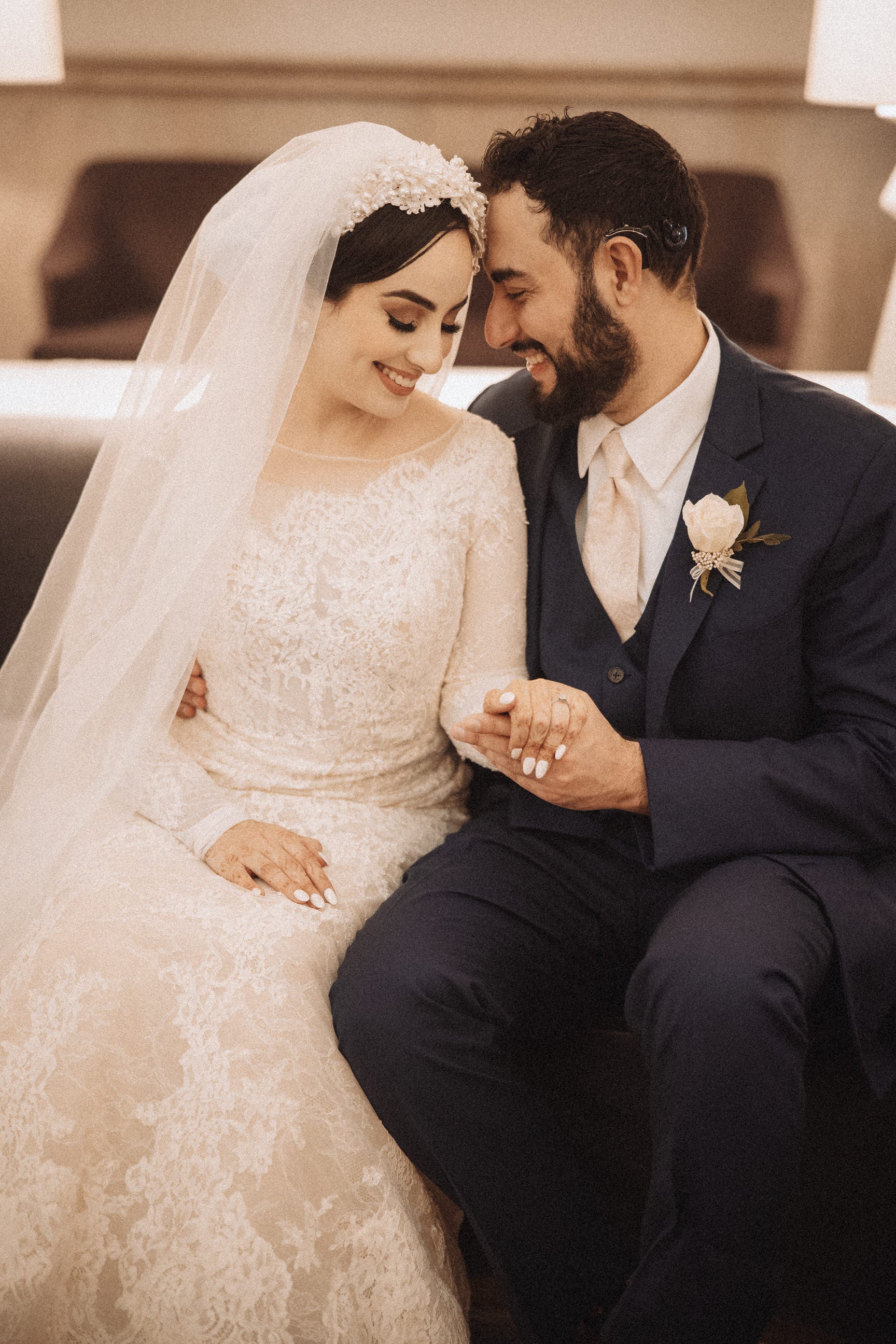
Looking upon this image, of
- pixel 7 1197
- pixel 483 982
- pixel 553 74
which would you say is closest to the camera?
pixel 7 1197

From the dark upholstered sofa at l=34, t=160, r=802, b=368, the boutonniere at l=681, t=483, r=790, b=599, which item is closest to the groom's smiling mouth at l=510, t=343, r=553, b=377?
the boutonniere at l=681, t=483, r=790, b=599

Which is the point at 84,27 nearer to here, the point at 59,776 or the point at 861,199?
the point at 861,199

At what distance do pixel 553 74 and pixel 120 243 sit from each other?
4.84 ft

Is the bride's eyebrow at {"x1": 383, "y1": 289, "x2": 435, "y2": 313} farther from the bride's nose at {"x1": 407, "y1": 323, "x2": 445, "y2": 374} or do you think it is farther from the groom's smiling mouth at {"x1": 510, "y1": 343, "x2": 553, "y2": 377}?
the groom's smiling mouth at {"x1": 510, "y1": 343, "x2": 553, "y2": 377}

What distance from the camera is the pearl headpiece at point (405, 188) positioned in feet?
5.01

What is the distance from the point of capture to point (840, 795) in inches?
59.7

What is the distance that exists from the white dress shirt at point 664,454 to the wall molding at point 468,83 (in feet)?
6.65

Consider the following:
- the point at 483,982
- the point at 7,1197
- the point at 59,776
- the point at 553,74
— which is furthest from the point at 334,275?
the point at 553,74

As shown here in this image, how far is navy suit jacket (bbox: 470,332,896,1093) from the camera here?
1508 millimetres

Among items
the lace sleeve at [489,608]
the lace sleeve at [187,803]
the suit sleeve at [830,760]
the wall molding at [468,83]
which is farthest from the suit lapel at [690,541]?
the wall molding at [468,83]

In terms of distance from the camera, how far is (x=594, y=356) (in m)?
1.70

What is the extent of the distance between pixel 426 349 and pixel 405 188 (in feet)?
0.71

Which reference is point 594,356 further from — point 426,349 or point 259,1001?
point 259,1001

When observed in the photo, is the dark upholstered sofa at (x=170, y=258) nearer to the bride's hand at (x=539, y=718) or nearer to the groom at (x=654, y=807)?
the groom at (x=654, y=807)
